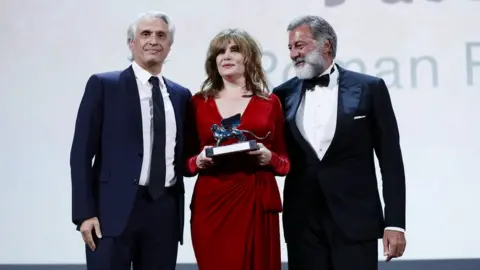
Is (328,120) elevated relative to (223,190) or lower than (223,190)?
elevated

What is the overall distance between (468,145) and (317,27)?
4.12 feet

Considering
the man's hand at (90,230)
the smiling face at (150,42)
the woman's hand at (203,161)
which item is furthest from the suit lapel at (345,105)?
the man's hand at (90,230)

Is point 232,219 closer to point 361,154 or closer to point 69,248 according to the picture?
point 361,154

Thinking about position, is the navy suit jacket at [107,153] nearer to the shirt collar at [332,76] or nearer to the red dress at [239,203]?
the red dress at [239,203]

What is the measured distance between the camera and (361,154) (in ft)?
7.77

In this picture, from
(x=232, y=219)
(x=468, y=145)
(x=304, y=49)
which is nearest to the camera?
(x=232, y=219)

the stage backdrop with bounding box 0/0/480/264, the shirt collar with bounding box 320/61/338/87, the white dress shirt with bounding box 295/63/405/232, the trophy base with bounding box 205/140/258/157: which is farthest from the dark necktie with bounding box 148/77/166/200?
the stage backdrop with bounding box 0/0/480/264

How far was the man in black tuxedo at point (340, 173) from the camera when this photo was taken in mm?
2342

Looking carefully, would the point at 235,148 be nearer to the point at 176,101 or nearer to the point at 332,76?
the point at 176,101

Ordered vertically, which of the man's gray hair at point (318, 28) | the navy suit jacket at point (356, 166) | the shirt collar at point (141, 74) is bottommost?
the navy suit jacket at point (356, 166)

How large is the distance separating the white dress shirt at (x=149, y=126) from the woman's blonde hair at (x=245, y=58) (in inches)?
6.0

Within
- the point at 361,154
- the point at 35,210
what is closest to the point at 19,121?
the point at 35,210

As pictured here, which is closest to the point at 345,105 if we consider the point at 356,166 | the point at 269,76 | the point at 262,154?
the point at 356,166

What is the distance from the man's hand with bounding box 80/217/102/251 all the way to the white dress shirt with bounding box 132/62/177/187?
0.62 feet
